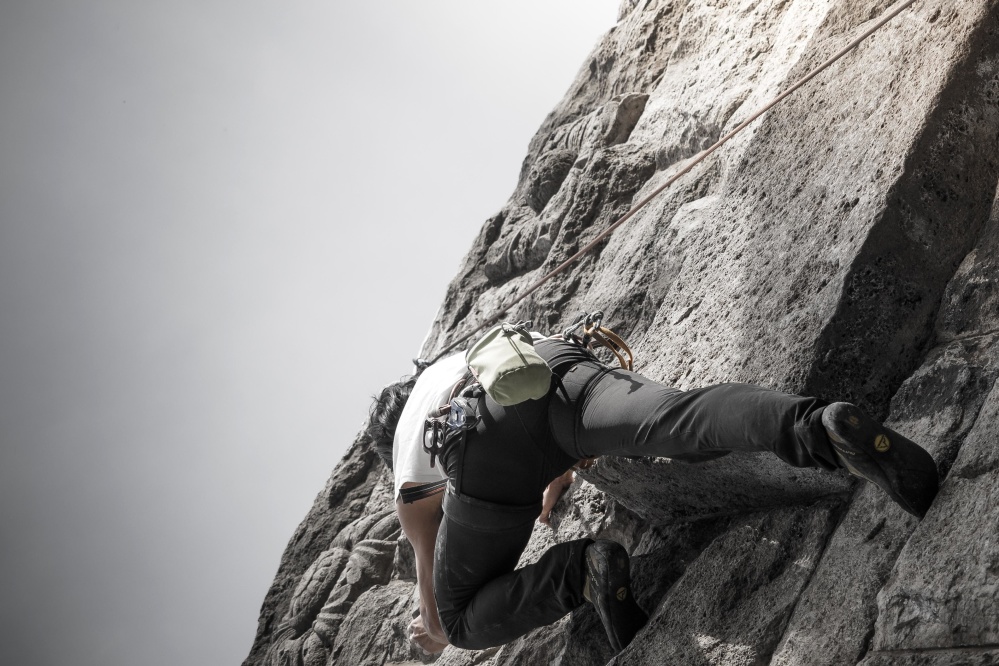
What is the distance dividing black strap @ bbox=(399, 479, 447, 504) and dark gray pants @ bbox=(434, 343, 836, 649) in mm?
200

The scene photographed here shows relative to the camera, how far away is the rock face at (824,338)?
65.9 inches

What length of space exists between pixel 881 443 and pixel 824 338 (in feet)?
2.21

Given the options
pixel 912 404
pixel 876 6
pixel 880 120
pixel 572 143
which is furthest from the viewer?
pixel 572 143

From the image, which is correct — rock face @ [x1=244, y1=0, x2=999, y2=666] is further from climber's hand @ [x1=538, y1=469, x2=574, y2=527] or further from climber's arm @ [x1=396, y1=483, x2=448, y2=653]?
climber's arm @ [x1=396, y1=483, x2=448, y2=653]

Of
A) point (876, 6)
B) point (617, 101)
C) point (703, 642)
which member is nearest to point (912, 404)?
point (703, 642)

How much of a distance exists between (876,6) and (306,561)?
4.25m

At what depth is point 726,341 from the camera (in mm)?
2520

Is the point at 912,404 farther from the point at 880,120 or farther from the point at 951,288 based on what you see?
the point at 880,120

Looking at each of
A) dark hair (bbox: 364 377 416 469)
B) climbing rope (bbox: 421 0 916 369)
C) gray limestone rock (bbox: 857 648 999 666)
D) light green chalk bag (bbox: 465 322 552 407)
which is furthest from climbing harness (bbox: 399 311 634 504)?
gray limestone rock (bbox: 857 648 999 666)

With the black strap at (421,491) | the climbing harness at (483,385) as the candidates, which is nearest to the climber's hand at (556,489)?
the climbing harness at (483,385)

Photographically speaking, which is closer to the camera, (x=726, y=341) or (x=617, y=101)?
(x=726, y=341)

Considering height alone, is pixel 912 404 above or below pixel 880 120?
below

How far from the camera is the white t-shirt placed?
8.13 ft

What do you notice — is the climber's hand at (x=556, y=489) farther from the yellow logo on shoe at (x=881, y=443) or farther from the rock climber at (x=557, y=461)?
the yellow logo on shoe at (x=881, y=443)
